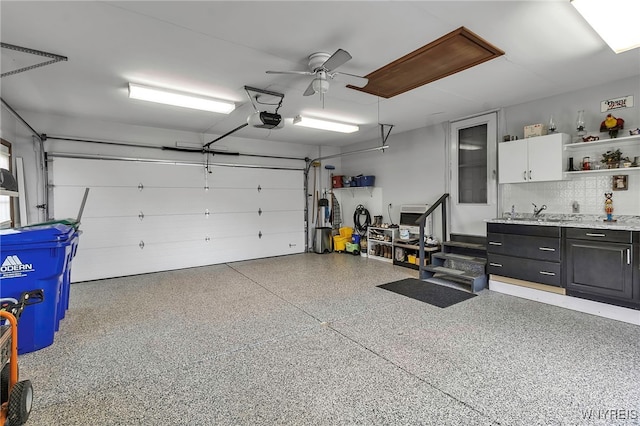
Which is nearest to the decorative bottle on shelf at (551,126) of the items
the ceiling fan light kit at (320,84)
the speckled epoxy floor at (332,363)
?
the speckled epoxy floor at (332,363)

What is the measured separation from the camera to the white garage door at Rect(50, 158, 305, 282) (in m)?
5.26

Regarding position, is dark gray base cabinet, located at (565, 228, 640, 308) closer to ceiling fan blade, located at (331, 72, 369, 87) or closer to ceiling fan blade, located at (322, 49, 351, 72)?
ceiling fan blade, located at (331, 72, 369, 87)

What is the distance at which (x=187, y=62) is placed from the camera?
3.12 metres

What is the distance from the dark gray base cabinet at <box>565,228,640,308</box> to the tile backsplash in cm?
65

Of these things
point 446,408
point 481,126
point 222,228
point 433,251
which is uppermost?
point 481,126

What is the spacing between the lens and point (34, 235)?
274cm

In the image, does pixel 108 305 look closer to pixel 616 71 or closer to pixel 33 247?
→ pixel 33 247

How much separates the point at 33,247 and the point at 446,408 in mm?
3541

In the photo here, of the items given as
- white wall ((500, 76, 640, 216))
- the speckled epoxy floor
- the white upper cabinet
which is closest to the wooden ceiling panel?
the white upper cabinet

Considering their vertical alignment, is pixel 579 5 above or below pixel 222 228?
above

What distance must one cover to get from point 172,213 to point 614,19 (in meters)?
6.47

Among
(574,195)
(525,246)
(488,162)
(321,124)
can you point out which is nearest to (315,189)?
(321,124)

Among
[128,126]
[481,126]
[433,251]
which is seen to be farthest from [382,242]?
[128,126]

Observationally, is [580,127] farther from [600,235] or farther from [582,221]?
[600,235]
